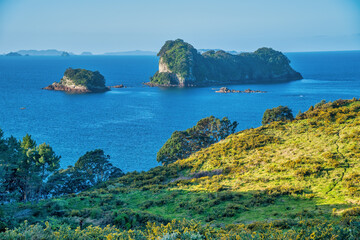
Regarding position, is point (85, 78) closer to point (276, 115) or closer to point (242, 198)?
point (276, 115)

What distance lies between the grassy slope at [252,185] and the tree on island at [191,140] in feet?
50.0

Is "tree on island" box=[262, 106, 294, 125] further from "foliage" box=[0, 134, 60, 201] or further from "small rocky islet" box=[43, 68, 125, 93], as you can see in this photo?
"small rocky islet" box=[43, 68, 125, 93]

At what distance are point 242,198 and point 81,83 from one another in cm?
17571

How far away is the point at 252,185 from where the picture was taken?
1250 inches

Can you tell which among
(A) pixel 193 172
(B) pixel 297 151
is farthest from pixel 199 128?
(B) pixel 297 151

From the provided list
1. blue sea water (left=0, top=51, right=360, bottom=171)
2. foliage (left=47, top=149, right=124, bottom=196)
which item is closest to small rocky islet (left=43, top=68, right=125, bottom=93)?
blue sea water (left=0, top=51, right=360, bottom=171)

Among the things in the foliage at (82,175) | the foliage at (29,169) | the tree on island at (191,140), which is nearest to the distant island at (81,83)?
the tree on island at (191,140)

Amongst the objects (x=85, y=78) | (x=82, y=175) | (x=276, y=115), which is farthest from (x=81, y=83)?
(x=82, y=175)

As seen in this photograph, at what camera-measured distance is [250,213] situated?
23844 millimetres

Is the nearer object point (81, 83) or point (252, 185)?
point (252, 185)

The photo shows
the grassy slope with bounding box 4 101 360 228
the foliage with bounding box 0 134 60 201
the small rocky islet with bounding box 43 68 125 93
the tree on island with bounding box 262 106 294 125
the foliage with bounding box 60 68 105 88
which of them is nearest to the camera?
the grassy slope with bounding box 4 101 360 228

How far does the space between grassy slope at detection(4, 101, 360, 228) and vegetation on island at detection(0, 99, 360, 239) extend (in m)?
0.08

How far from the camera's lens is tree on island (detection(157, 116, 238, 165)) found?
6319cm

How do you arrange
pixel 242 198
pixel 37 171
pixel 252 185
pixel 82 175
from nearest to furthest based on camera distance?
pixel 242 198 < pixel 252 185 < pixel 37 171 < pixel 82 175
